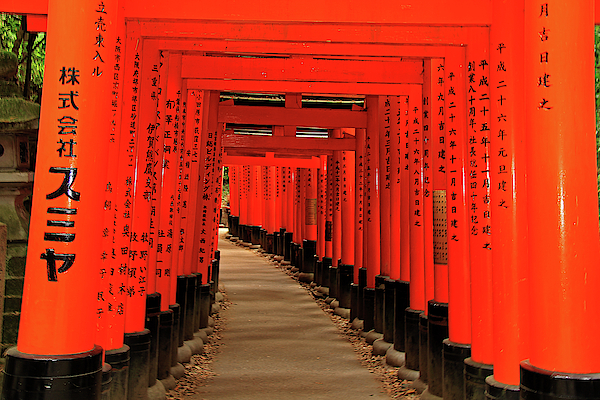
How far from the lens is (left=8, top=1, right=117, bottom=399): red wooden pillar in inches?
108

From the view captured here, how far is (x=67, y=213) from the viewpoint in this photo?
9.21ft

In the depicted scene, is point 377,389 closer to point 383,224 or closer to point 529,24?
point 383,224

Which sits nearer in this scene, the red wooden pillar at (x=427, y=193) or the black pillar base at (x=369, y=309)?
the red wooden pillar at (x=427, y=193)

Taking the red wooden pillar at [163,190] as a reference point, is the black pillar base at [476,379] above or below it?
below

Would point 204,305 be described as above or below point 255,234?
below

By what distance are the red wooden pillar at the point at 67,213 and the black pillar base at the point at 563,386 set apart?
220cm

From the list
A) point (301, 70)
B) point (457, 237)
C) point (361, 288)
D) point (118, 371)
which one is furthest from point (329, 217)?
point (118, 371)

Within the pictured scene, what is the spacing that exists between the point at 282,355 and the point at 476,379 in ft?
12.0

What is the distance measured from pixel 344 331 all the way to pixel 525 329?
5551 millimetres

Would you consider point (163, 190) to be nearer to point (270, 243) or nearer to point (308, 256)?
point (308, 256)

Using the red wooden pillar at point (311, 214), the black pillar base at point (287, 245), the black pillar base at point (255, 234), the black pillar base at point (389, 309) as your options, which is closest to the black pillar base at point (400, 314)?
the black pillar base at point (389, 309)

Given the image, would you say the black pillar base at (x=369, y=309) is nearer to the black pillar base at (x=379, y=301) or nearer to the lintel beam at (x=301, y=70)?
the black pillar base at (x=379, y=301)

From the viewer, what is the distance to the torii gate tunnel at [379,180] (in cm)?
278

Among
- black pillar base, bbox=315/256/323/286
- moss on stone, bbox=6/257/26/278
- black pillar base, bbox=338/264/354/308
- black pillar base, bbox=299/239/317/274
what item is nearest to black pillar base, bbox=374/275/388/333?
black pillar base, bbox=338/264/354/308
